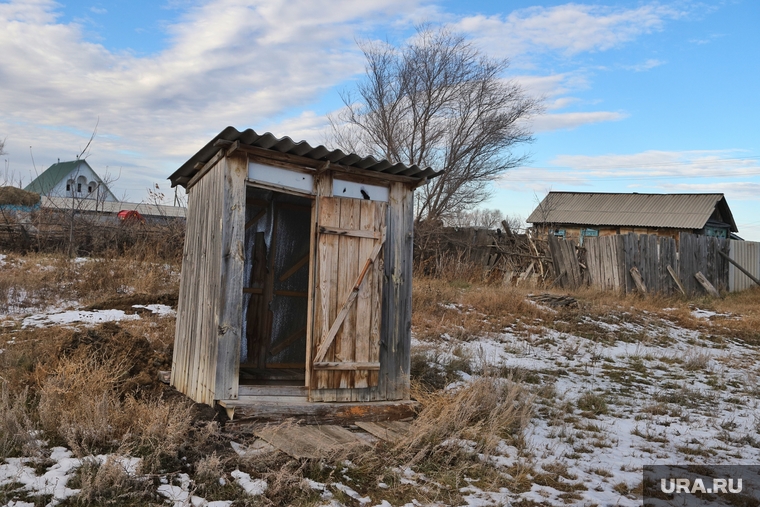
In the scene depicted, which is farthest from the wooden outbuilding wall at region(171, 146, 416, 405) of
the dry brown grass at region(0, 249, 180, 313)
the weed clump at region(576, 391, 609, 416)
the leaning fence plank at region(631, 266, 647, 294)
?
the leaning fence plank at region(631, 266, 647, 294)

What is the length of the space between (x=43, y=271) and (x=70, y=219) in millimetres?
2775

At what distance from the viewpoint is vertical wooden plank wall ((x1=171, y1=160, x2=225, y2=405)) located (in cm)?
554

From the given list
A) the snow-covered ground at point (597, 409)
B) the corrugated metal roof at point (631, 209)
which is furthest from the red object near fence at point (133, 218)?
the corrugated metal roof at point (631, 209)

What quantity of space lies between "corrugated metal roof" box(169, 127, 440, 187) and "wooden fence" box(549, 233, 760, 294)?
1092cm

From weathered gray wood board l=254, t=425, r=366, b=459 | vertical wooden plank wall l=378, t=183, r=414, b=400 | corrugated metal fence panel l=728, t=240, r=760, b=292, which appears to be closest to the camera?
weathered gray wood board l=254, t=425, r=366, b=459

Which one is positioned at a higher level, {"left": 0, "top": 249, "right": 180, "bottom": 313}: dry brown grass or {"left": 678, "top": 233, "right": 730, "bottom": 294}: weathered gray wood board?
{"left": 678, "top": 233, "right": 730, "bottom": 294}: weathered gray wood board

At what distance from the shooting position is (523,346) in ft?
32.1

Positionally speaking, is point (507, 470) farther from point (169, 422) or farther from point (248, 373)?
point (248, 373)

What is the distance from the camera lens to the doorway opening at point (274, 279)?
26.2ft

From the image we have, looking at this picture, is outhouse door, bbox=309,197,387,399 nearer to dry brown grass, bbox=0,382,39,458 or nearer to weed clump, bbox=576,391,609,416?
dry brown grass, bbox=0,382,39,458

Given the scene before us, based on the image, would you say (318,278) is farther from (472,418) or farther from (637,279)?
(637,279)

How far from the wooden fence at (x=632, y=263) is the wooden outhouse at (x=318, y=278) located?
1083 centimetres

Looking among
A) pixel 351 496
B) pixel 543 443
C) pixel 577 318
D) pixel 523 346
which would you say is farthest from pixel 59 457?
pixel 577 318

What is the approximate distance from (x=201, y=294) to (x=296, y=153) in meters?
1.77
